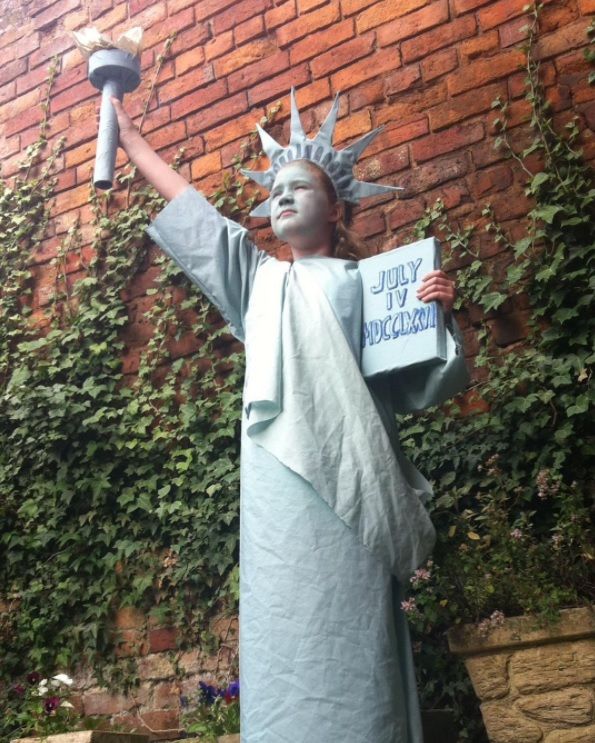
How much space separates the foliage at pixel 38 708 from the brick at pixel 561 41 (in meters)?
2.55

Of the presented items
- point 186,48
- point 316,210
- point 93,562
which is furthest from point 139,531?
point 186,48

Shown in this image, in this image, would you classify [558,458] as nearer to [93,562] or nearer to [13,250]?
[93,562]

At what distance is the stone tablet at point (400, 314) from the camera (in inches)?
87.1

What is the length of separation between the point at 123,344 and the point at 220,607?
1.15 metres

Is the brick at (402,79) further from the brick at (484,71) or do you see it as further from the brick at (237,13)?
the brick at (237,13)

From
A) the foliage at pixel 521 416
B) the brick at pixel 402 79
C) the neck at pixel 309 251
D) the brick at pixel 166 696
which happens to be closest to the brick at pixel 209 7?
the brick at pixel 402 79

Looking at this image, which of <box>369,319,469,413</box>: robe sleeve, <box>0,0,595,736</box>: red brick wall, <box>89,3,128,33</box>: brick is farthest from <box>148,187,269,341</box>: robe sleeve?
<box>89,3,128,33</box>: brick

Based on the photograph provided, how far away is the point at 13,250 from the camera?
4.40 meters

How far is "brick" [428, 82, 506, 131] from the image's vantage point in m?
3.40

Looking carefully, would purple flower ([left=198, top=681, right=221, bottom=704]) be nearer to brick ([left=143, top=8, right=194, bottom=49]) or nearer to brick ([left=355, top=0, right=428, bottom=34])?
brick ([left=355, top=0, right=428, bottom=34])

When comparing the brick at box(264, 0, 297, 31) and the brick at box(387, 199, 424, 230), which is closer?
the brick at box(387, 199, 424, 230)

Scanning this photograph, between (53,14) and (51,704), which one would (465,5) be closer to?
(53,14)

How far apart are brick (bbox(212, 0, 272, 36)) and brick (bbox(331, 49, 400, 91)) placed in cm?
52

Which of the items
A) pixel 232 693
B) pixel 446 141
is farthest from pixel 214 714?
pixel 446 141
